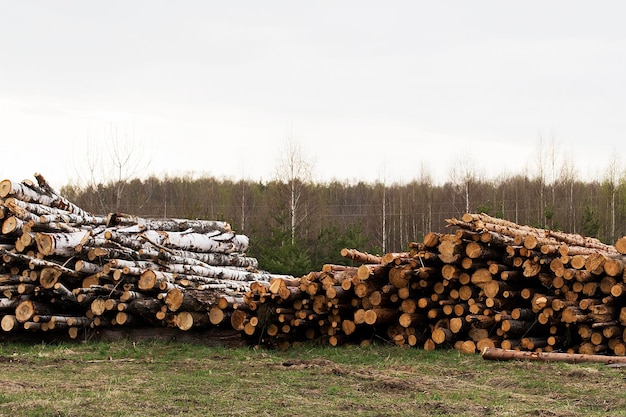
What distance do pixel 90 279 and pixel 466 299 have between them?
6420mm

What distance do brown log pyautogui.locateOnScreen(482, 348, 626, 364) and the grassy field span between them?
219 mm

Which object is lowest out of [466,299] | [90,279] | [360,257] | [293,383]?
[293,383]

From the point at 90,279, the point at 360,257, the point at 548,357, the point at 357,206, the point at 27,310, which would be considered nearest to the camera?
the point at 548,357

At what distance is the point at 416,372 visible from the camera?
1019 cm

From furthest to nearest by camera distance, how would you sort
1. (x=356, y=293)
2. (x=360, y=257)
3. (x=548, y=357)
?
1. (x=360, y=257)
2. (x=356, y=293)
3. (x=548, y=357)

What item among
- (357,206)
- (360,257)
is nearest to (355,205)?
(357,206)

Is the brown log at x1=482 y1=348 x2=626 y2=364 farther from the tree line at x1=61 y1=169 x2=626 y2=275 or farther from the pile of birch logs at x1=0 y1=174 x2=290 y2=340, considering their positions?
the tree line at x1=61 y1=169 x2=626 y2=275

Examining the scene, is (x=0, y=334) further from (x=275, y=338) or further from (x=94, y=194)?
(x=94, y=194)

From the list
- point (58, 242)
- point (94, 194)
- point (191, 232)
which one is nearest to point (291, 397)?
point (58, 242)

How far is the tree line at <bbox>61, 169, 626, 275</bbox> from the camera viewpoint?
2992cm

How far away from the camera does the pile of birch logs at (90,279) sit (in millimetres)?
13039

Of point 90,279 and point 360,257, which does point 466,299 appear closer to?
point 360,257

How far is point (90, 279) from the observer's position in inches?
536

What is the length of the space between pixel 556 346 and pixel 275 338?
449cm
